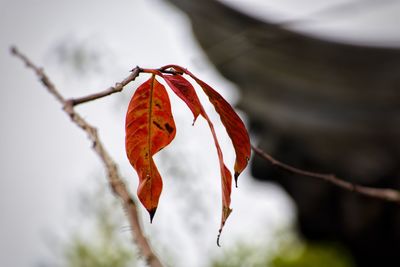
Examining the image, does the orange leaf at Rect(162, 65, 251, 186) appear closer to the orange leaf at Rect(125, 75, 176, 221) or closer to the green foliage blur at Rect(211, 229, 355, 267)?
the orange leaf at Rect(125, 75, 176, 221)

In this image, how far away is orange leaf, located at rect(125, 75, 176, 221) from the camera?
40 cm

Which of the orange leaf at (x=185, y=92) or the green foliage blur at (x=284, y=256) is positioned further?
the green foliage blur at (x=284, y=256)

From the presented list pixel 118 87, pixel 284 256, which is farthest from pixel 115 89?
pixel 284 256

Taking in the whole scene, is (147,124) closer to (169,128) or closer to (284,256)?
(169,128)

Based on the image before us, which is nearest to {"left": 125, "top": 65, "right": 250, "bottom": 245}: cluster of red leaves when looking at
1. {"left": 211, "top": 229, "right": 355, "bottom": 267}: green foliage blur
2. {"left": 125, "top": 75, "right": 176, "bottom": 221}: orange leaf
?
{"left": 125, "top": 75, "right": 176, "bottom": 221}: orange leaf

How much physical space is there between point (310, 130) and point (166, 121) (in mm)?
1084

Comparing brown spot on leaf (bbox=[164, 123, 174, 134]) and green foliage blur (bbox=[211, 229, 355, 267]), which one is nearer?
brown spot on leaf (bbox=[164, 123, 174, 134])

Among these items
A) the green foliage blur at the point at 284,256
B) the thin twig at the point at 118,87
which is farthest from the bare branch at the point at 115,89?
the green foliage blur at the point at 284,256

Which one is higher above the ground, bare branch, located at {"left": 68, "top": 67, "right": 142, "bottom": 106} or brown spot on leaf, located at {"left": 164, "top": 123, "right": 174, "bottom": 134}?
bare branch, located at {"left": 68, "top": 67, "right": 142, "bottom": 106}

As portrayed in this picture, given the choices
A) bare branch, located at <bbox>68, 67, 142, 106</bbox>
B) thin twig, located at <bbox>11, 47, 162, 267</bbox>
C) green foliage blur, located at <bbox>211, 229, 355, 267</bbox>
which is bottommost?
green foliage blur, located at <bbox>211, 229, 355, 267</bbox>

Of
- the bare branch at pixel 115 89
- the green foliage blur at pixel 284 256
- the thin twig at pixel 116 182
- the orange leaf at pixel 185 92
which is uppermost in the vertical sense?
the bare branch at pixel 115 89

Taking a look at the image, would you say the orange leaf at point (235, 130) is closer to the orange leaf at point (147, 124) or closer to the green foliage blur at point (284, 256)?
the orange leaf at point (147, 124)

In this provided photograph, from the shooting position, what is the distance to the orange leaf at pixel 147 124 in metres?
0.40

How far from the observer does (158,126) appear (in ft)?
1.34
